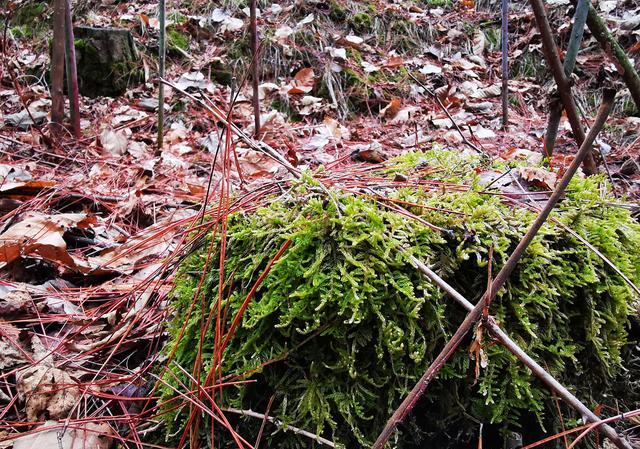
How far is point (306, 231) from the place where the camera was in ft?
4.01

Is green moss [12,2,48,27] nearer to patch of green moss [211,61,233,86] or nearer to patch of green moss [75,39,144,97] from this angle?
patch of green moss [75,39,144,97]

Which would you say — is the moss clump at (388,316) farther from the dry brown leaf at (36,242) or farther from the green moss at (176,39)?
the green moss at (176,39)

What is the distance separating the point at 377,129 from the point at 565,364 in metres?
3.64

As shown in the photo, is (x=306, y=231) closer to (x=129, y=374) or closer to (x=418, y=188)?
(x=418, y=188)

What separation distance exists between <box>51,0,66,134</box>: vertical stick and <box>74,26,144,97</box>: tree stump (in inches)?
59.0

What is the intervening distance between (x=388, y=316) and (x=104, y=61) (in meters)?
5.17

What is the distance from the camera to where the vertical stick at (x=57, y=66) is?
340 centimetres

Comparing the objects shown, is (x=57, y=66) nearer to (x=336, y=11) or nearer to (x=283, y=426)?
(x=283, y=426)

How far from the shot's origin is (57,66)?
359 cm

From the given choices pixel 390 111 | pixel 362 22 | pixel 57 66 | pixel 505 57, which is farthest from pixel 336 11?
pixel 57 66

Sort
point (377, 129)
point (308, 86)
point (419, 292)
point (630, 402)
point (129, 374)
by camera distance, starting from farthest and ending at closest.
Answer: point (308, 86)
point (377, 129)
point (129, 374)
point (630, 402)
point (419, 292)

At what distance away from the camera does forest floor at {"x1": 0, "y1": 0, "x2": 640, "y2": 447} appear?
5.60 feet

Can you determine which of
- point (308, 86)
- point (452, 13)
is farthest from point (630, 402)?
point (452, 13)

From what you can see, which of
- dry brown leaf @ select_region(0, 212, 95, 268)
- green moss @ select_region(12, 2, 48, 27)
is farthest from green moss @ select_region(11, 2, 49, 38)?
dry brown leaf @ select_region(0, 212, 95, 268)
